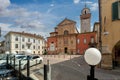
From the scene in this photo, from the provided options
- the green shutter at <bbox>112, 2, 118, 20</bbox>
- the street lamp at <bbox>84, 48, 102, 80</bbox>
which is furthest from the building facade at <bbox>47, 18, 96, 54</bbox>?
the street lamp at <bbox>84, 48, 102, 80</bbox>

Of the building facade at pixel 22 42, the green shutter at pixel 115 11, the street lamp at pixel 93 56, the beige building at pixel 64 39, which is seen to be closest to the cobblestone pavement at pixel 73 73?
the street lamp at pixel 93 56

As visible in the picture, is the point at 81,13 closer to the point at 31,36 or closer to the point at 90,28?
the point at 90,28

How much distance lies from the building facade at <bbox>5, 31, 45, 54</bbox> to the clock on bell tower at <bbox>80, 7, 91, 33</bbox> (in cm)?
2238

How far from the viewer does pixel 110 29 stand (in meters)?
14.3

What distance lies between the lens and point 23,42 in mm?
64625

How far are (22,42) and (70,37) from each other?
21.3m

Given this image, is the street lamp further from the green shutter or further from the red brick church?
the red brick church

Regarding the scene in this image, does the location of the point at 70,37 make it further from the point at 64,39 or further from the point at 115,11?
the point at 115,11

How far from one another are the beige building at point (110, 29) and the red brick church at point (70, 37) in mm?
31861

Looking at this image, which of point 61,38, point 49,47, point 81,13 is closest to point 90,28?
point 81,13

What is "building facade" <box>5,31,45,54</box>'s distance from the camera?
6072cm

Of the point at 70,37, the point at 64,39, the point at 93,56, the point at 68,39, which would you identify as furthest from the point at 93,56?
the point at 64,39

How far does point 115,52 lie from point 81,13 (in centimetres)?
4429

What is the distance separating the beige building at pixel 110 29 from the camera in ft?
45.1
